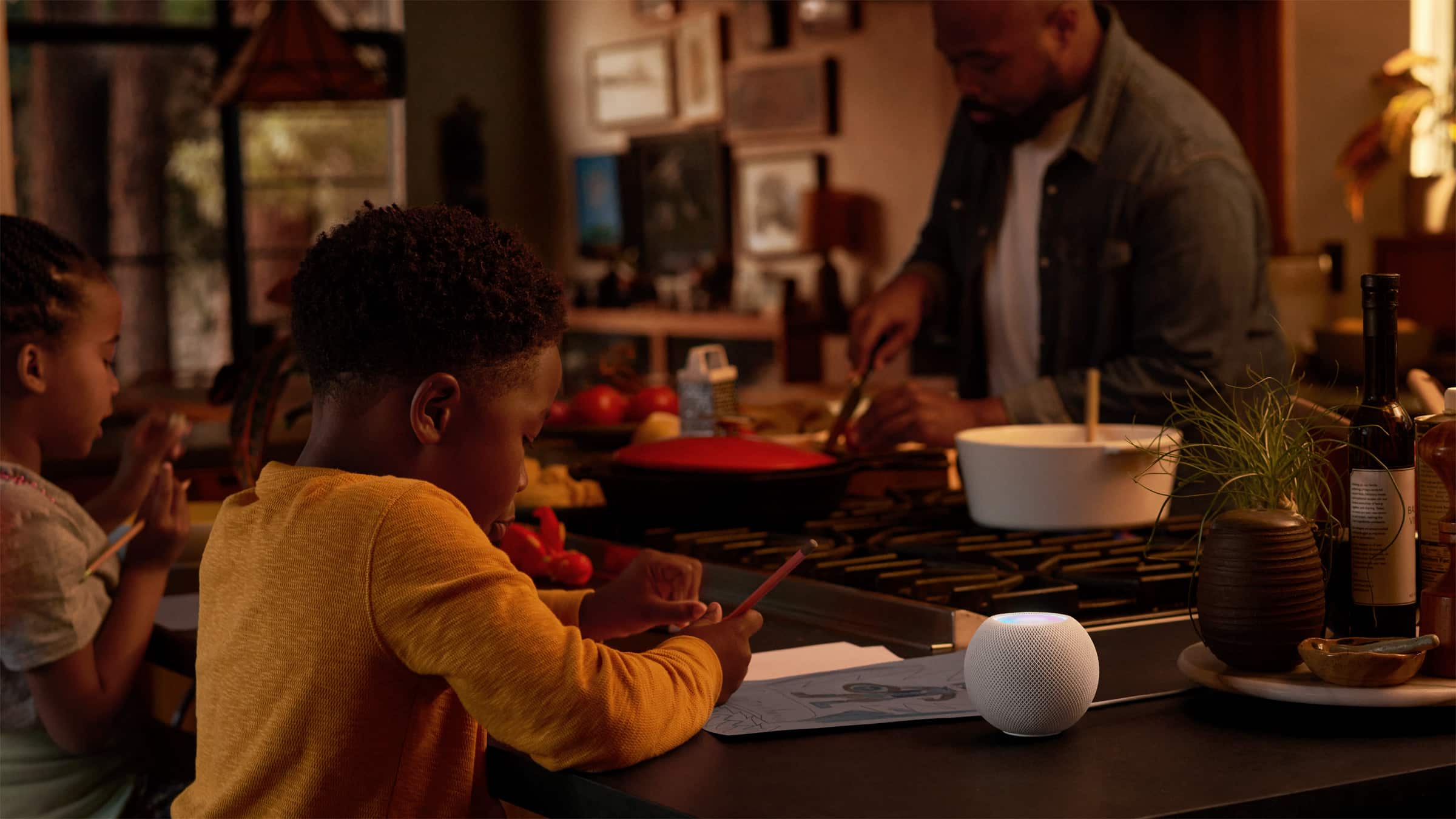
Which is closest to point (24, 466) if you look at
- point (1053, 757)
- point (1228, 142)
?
point (1053, 757)

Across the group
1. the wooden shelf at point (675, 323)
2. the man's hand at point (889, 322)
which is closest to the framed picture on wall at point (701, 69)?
the wooden shelf at point (675, 323)

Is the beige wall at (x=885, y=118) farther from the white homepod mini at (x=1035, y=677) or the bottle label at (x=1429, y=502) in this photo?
the white homepod mini at (x=1035, y=677)

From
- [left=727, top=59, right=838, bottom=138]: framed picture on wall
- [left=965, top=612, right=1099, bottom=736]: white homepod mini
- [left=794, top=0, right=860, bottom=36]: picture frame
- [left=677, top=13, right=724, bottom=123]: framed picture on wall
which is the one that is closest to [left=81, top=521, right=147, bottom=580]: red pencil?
[left=965, top=612, right=1099, bottom=736]: white homepod mini

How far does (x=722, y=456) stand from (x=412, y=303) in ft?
2.56

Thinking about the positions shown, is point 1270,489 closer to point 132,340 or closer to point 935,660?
point 935,660

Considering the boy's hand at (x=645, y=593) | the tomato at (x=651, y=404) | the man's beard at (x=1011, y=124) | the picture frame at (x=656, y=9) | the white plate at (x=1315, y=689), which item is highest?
the picture frame at (x=656, y=9)

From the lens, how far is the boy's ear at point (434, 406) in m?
1.20

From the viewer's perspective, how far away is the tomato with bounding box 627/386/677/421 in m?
2.72

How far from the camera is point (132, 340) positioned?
344 inches

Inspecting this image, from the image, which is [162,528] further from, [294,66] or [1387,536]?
[294,66]

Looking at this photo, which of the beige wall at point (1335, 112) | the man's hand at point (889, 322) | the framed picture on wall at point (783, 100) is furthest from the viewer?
the framed picture on wall at point (783, 100)

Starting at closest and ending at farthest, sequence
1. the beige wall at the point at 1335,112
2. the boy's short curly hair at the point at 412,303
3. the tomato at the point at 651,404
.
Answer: the boy's short curly hair at the point at 412,303 → the tomato at the point at 651,404 → the beige wall at the point at 1335,112

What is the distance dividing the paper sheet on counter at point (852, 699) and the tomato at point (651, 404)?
4.64ft

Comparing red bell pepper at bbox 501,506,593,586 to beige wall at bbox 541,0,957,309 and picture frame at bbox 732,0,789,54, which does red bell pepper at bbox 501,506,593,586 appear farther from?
picture frame at bbox 732,0,789,54
